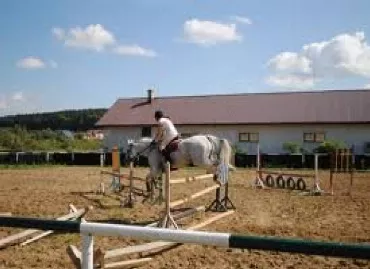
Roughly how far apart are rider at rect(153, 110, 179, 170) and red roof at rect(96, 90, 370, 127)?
25345 millimetres

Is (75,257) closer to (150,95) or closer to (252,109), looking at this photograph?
(252,109)

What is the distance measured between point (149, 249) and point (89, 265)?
4065 millimetres

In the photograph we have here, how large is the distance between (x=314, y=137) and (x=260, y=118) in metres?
4.10

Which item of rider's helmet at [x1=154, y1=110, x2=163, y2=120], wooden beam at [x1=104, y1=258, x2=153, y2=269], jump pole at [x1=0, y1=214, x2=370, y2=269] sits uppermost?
rider's helmet at [x1=154, y1=110, x2=163, y2=120]

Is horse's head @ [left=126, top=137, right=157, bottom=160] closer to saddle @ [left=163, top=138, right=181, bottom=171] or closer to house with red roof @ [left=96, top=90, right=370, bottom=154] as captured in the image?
saddle @ [left=163, top=138, right=181, bottom=171]

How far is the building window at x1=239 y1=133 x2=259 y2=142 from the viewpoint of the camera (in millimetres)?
38062

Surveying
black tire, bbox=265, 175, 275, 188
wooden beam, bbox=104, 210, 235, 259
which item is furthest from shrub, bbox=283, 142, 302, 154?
wooden beam, bbox=104, 210, 235, 259

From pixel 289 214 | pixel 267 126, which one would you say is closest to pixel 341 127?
pixel 267 126

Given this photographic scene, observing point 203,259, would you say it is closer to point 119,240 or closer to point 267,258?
point 267,258

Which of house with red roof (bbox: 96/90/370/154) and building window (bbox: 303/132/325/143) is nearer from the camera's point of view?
house with red roof (bbox: 96/90/370/154)

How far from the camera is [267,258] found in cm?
746

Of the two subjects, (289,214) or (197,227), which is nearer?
(197,227)

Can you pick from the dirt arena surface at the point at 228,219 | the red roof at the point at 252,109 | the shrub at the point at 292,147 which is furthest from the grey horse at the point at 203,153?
the red roof at the point at 252,109

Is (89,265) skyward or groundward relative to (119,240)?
skyward
